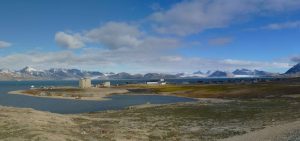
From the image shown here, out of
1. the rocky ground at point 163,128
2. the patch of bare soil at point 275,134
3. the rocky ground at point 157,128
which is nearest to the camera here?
the patch of bare soil at point 275,134

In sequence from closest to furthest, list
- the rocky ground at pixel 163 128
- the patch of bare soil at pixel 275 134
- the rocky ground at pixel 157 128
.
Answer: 1. the patch of bare soil at pixel 275 134
2. the rocky ground at pixel 163 128
3. the rocky ground at pixel 157 128

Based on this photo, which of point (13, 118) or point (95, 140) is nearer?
point (95, 140)

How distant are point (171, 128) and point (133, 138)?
24.8 ft

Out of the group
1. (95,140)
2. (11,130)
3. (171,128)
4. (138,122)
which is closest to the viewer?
(95,140)

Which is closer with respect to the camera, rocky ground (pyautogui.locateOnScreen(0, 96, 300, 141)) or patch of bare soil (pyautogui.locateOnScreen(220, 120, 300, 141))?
patch of bare soil (pyautogui.locateOnScreen(220, 120, 300, 141))

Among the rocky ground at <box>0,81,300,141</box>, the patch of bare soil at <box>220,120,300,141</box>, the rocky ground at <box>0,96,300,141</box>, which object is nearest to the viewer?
the patch of bare soil at <box>220,120,300,141</box>

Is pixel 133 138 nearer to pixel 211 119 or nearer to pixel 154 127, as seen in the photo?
pixel 154 127

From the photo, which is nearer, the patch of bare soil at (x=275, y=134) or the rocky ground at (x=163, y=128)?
the patch of bare soil at (x=275, y=134)

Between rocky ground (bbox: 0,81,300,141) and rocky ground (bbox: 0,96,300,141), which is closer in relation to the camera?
rocky ground (bbox: 0,81,300,141)

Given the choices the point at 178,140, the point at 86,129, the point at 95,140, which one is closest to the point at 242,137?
the point at 178,140

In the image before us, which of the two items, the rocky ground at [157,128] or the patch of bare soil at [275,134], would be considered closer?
the patch of bare soil at [275,134]

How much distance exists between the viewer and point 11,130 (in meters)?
35.9

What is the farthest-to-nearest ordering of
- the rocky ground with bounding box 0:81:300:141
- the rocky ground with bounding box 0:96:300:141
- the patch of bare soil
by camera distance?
the rocky ground with bounding box 0:96:300:141 < the rocky ground with bounding box 0:81:300:141 < the patch of bare soil

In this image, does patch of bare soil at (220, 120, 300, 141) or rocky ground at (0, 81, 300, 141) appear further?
rocky ground at (0, 81, 300, 141)
